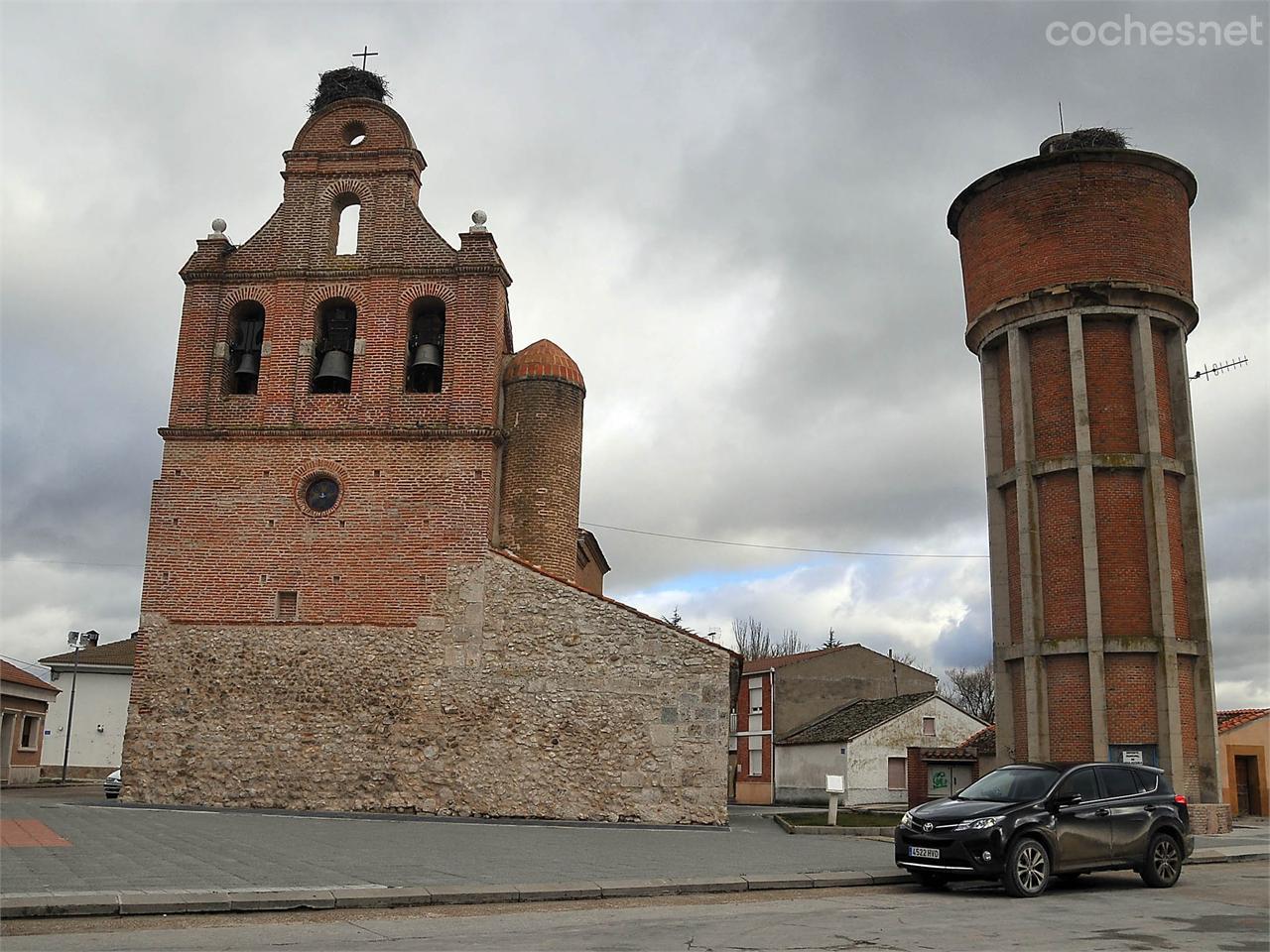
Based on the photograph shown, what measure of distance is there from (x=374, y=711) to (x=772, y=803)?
2921 centimetres

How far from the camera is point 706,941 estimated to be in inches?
305

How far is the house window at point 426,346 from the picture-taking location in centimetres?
2195

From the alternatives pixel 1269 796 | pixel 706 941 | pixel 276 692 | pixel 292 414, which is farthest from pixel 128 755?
pixel 1269 796

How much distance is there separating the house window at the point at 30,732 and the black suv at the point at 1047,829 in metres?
43.7

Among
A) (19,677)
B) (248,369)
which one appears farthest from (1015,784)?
(19,677)

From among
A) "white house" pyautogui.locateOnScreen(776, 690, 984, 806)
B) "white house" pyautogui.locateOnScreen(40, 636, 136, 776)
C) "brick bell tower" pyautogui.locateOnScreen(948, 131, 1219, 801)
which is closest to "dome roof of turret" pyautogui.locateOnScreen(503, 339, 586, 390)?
"brick bell tower" pyautogui.locateOnScreen(948, 131, 1219, 801)

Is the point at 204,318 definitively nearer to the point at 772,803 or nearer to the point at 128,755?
the point at 128,755

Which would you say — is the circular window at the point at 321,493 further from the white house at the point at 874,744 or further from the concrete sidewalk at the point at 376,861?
the white house at the point at 874,744

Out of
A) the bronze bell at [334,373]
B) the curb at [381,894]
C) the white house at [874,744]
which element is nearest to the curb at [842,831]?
the curb at [381,894]

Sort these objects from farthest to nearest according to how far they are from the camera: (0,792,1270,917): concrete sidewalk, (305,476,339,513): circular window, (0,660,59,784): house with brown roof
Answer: (0,660,59,784): house with brown roof, (305,476,339,513): circular window, (0,792,1270,917): concrete sidewalk

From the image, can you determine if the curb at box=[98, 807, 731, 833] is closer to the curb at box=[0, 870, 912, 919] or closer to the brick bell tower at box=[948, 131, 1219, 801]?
the curb at box=[0, 870, 912, 919]

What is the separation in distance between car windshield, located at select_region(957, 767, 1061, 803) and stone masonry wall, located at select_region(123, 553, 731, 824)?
23.8ft

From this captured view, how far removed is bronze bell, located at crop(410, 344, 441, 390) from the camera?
2183 cm

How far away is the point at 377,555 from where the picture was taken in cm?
2091
